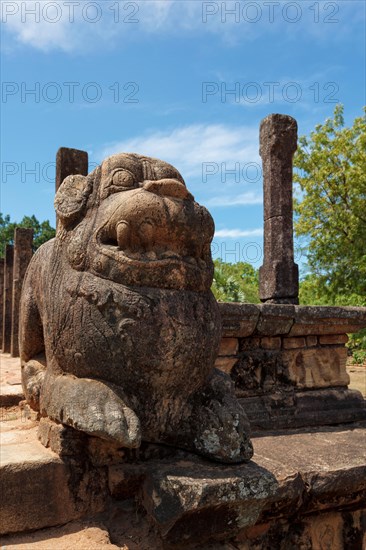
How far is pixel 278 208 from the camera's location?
7617 millimetres

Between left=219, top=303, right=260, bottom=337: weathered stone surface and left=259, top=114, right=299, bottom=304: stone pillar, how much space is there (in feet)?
11.3

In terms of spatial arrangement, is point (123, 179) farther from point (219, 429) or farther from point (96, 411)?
point (219, 429)

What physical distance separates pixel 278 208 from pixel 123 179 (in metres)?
5.80

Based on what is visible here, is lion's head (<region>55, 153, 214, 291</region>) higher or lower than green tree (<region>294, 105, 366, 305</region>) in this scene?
lower

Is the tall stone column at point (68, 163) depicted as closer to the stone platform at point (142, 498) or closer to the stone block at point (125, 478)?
the stone platform at point (142, 498)

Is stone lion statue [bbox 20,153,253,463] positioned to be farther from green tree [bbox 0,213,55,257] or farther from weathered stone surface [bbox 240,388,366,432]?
green tree [bbox 0,213,55,257]

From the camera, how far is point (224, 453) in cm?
201

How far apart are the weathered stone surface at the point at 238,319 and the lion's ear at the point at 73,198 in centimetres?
187

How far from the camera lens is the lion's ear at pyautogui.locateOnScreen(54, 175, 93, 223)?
2.13 m

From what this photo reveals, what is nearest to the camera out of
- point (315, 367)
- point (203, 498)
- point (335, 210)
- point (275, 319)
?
point (203, 498)

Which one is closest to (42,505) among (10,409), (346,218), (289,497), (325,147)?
(289,497)

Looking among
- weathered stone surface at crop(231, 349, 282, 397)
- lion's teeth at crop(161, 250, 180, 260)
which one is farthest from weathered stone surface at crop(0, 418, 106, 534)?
weathered stone surface at crop(231, 349, 282, 397)

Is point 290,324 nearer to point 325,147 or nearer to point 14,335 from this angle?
point 14,335

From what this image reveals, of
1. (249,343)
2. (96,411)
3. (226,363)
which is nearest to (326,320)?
(249,343)
